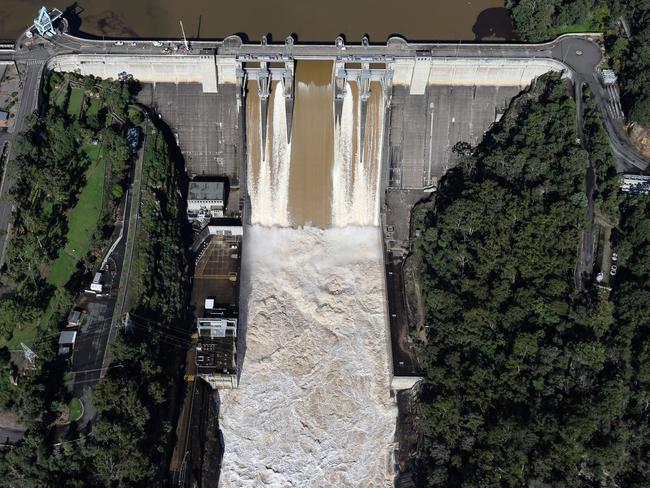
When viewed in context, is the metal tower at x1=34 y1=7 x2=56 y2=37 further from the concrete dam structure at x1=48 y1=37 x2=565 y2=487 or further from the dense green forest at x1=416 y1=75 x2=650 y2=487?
the dense green forest at x1=416 y1=75 x2=650 y2=487

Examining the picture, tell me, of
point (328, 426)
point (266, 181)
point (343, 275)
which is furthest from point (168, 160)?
point (328, 426)

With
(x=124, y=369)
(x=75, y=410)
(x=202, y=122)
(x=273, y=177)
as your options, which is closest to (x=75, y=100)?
(x=202, y=122)

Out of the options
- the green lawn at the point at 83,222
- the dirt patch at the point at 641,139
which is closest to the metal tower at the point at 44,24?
the green lawn at the point at 83,222

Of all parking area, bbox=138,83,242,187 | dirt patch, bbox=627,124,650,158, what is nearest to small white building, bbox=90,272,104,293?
parking area, bbox=138,83,242,187

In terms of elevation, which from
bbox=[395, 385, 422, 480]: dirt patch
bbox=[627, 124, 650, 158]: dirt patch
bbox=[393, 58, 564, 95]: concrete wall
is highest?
bbox=[393, 58, 564, 95]: concrete wall

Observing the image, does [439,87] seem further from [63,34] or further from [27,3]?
[27,3]
